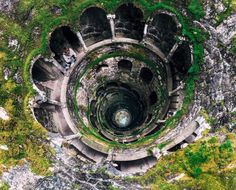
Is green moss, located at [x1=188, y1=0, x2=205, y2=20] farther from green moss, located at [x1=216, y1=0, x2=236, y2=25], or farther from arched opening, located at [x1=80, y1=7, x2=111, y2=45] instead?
arched opening, located at [x1=80, y1=7, x2=111, y2=45]

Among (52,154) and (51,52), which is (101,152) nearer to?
(52,154)

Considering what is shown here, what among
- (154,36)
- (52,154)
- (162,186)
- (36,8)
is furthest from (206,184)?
(36,8)

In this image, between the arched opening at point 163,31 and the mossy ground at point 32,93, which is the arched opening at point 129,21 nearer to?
the mossy ground at point 32,93

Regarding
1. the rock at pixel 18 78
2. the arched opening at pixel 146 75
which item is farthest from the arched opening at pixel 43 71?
the arched opening at pixel 146 75

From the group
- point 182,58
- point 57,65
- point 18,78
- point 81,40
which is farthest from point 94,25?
point 18,78

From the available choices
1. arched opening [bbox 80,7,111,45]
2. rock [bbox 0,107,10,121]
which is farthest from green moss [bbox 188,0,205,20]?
rock [bbox 0,107,10,121]

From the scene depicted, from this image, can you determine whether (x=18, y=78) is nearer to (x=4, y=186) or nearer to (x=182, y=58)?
(x=4, y=186)
